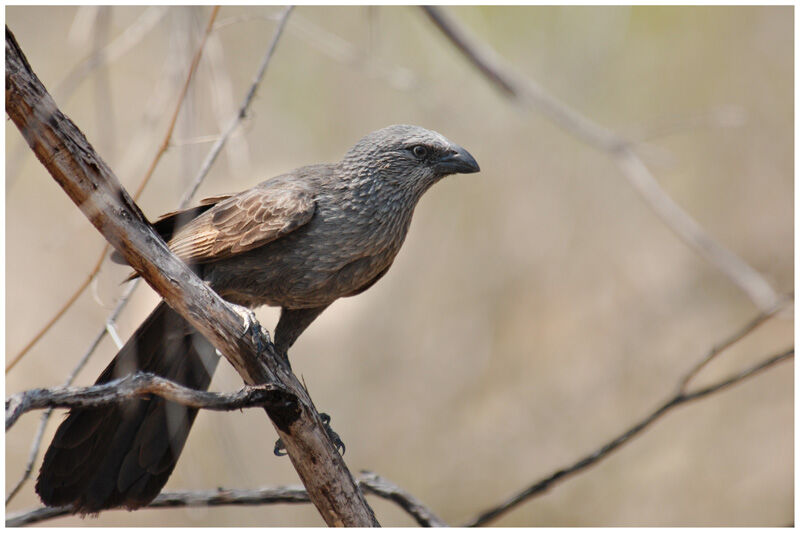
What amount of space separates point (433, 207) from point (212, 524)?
277 centimetres

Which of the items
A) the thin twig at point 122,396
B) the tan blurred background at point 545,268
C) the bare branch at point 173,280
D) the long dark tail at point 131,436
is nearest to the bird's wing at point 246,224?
the long dark tail at point 131,436

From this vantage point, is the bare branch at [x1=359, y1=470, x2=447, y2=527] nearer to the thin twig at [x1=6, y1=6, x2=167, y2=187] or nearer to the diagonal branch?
the diagonal branch

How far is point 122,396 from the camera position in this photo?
2.07 m

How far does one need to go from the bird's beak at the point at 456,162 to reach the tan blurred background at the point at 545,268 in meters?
2.13

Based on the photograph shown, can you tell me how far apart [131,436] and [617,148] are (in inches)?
96.7

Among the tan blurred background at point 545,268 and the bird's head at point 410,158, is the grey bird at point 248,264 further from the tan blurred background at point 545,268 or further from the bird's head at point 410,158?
the tan blurred background at point 545,268

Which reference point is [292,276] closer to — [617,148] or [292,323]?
[292,323]

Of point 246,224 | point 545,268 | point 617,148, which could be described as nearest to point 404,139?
point 246,224

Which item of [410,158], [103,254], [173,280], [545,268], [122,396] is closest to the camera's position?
[122,396]

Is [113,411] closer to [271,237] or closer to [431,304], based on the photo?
[271,237]

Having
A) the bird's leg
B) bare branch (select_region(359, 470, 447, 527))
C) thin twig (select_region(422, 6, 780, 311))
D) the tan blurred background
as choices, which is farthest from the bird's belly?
the tan blurred background

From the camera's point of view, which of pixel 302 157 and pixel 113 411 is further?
pixel 302 157

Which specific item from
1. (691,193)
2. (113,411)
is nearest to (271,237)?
(113,411)

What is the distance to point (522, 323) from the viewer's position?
608 centimetres
